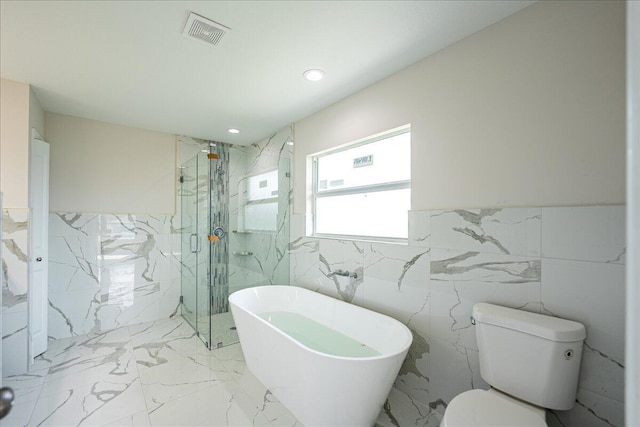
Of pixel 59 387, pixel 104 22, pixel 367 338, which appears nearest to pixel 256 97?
pixel 104 22

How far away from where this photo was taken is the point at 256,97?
8.96 ft

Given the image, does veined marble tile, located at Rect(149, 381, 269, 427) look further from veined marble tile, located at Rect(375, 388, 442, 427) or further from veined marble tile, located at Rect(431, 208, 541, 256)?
veined marble tile, located at Rect(431, 208, 541, 256)

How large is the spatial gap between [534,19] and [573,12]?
17cm

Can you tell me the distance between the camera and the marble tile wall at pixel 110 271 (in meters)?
3.15

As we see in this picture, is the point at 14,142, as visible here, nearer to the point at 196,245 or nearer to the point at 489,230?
the point at 196,245

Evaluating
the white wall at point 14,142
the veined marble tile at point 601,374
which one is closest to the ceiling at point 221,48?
the white wall at point 14,142

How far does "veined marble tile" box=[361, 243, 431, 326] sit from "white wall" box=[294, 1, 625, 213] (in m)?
0.40

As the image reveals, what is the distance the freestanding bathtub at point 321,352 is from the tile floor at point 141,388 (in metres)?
0.22

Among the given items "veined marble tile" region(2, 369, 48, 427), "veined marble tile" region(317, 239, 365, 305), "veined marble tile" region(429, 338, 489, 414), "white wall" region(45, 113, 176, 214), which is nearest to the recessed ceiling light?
"veined marble tile" region(317, 239, 365, 305)

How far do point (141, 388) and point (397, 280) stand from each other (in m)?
2.22

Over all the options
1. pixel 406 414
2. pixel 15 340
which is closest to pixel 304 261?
pixel 406 414

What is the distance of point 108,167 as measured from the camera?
11.3ft

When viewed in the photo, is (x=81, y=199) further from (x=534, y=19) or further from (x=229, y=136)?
(x=534, y=19)

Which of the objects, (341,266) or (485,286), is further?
(341,266)
